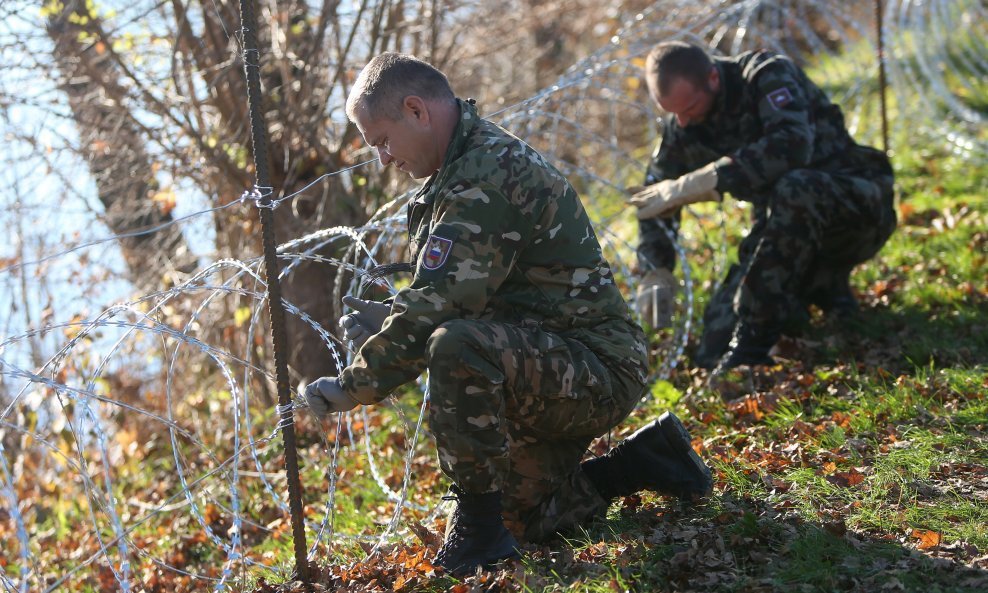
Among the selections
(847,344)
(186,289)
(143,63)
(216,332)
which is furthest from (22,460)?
(847,344)

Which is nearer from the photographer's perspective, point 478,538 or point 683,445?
point 478,538

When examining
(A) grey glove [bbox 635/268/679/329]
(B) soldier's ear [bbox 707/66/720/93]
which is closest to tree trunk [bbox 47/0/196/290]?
(A) grey glove [bbox 635/268/679/329]

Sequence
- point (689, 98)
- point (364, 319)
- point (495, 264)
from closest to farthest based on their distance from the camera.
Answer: point (495, 264) → point (364, 319) → point (689, 98)

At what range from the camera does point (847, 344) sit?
4.96m

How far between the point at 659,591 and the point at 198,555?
2.79 m

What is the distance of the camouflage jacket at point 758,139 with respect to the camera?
15.5ft

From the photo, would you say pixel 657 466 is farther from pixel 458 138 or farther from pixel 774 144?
pixel 774 144

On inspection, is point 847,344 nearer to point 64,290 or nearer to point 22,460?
point 64,290

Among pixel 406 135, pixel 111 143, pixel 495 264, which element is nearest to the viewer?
pixel 495 264

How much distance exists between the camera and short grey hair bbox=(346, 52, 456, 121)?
3.00 metres

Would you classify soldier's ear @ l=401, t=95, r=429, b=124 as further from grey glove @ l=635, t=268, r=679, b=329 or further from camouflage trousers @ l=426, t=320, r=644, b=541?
grey glove @ l=635, t=268, r=679, b=329

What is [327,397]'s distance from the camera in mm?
2998

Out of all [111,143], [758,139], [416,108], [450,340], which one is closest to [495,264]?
[450,340]

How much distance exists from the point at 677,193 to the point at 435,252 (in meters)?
2.20
